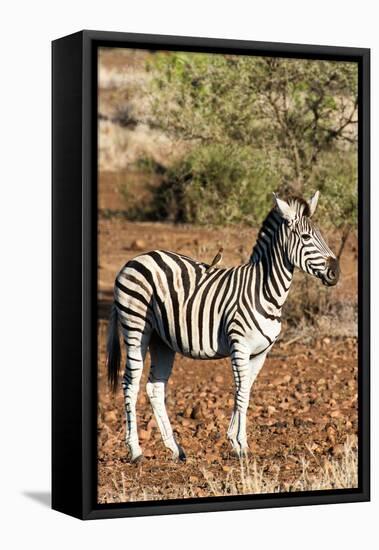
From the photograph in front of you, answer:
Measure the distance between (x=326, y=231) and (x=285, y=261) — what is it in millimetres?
3233

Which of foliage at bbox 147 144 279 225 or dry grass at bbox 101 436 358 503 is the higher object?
foliage at bbox 147 144 279 225

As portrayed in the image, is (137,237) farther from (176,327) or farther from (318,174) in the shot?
(176,327)

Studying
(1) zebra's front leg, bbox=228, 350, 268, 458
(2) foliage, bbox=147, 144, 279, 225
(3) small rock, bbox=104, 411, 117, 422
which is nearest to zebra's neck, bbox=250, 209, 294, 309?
(1) zebra's front leg, bbox=228, 350, 268, 458

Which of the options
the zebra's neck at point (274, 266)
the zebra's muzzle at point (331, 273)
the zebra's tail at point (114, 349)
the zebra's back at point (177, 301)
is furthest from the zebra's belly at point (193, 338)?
the zebra's muzzle at point (331, 273)

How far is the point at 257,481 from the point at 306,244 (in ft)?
5.86

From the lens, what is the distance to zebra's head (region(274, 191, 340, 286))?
10.2m

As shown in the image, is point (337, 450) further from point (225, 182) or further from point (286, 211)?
point (225, 182)

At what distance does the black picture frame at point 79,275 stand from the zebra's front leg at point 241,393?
447mm

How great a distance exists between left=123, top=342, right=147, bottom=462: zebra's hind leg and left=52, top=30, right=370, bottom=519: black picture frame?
54cm

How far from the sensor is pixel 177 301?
1012 cm

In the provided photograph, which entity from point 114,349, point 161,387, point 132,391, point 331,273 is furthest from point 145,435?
point 331,273

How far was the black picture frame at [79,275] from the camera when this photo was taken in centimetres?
919

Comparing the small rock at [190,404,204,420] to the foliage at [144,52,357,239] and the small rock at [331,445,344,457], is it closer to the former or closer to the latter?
the small rock at [331,445,344,457]

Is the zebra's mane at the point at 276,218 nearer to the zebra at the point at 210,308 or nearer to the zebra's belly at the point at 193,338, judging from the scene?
the zebra at the point at 210,308
